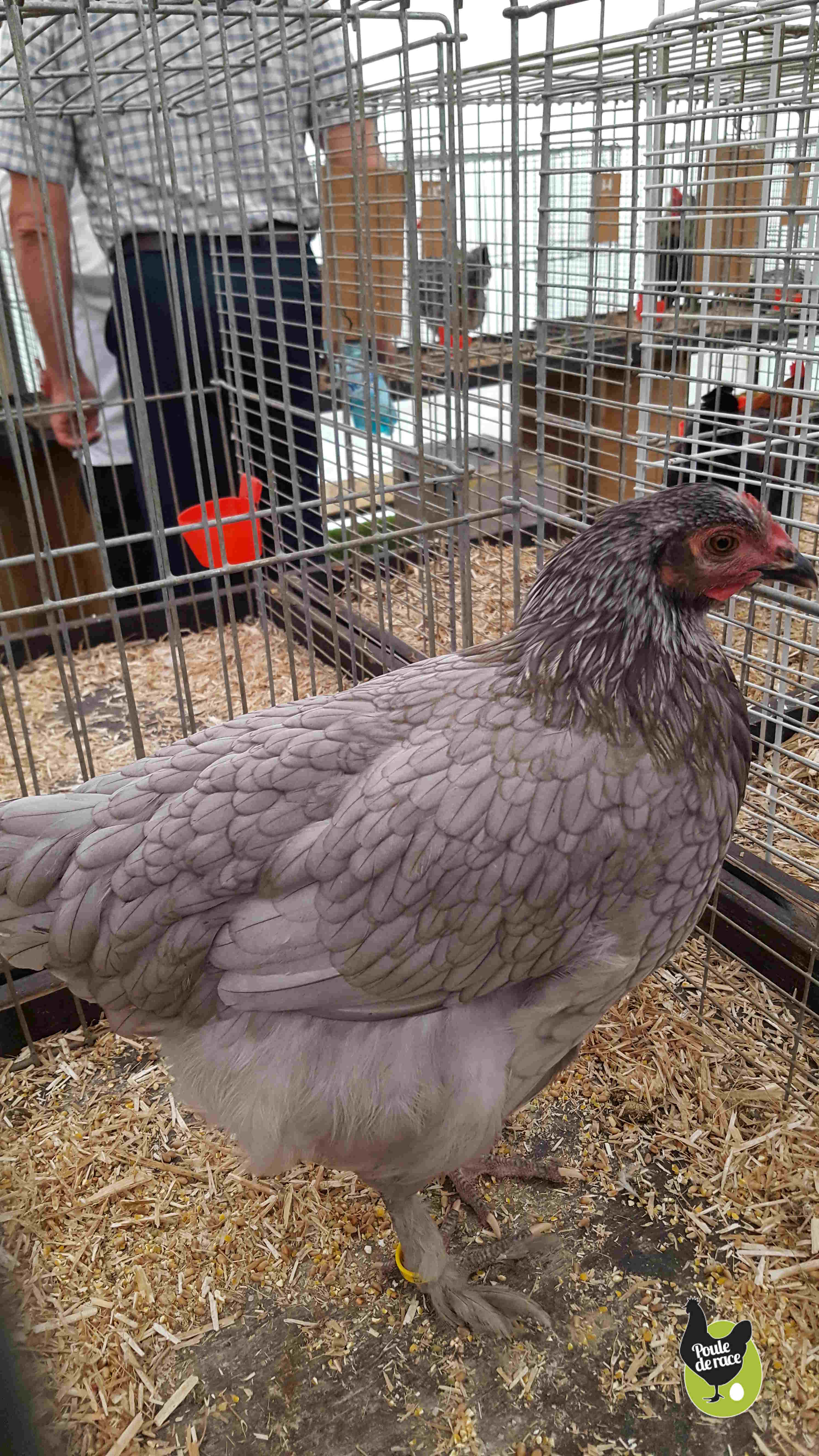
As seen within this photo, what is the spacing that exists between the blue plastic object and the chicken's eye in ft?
3.55

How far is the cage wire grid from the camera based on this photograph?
5.91ft

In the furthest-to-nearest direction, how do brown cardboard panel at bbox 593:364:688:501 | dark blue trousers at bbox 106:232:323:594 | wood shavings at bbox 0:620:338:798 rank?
dark blue trousers at bbox 106:232:323:594, wood shavings at bbox 0:620:338:798, brown cardboard panel at bbox 593:364:688:501

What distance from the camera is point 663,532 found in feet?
3.97

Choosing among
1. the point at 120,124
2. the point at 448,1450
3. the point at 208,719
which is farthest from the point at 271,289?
the point at 448,1450

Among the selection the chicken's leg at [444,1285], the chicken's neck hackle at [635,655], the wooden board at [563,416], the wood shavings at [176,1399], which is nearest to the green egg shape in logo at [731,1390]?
the chicken's leg at [444,1285]

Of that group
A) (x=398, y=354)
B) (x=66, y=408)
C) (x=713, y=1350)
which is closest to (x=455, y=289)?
(x=398, y=354)

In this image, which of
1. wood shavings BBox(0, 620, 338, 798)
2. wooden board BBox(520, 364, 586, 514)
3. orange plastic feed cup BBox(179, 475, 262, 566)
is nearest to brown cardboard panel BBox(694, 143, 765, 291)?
wooden board BBox(520, 364, 586, 514)

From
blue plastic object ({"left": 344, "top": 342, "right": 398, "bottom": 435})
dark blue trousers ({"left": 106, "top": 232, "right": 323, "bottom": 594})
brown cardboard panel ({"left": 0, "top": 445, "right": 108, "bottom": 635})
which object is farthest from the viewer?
brown cardboard panel ({"left": 0, "top": 445, "right": 108, "bottom": 635})

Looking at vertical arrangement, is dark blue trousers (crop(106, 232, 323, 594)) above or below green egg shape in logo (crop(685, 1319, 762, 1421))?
above

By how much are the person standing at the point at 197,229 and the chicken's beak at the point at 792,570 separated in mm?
1297

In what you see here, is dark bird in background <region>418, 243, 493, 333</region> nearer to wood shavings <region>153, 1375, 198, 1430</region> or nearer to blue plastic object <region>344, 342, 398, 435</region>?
blue plastic object <region>344, 342, 398, 435</region>

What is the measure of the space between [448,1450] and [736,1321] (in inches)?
18.6

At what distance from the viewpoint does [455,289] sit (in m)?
2.42

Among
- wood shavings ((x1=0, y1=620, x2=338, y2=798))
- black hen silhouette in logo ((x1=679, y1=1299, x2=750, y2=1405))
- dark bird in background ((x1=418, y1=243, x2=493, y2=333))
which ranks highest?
dark bird in background ((x1=418, y1=243, x2=493, y2=333))
